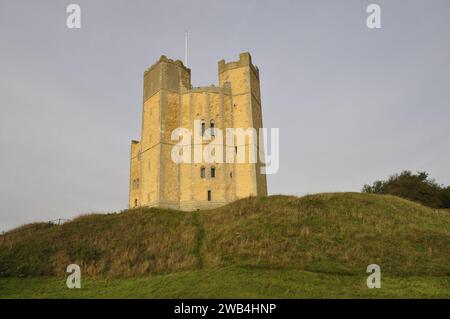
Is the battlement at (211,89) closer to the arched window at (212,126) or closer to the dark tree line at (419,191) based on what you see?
the arched window at (212,126)

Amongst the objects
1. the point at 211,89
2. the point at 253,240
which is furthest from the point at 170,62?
the point at 253,240

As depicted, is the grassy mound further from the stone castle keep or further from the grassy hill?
the stone castle keep

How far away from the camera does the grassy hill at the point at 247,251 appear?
1535 cm

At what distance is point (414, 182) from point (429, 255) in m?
27.8

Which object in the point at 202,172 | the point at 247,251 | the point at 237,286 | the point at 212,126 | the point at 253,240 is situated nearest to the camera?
the point at 237,286

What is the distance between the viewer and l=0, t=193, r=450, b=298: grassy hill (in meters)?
15.4

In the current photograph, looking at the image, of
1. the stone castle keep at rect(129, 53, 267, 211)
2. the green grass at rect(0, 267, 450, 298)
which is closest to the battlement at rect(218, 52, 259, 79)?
the stone castle keep at rect(129, 53, 267, 211)

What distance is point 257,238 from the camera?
22.0 m

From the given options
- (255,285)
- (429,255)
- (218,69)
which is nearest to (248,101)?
(218,69)

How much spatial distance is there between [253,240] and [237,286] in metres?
7.14

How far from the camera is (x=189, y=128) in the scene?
43188mm

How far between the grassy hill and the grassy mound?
6cm

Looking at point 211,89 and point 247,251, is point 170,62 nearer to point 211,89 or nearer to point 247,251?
point 211,89

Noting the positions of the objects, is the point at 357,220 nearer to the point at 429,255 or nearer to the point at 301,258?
the point at 429,255
